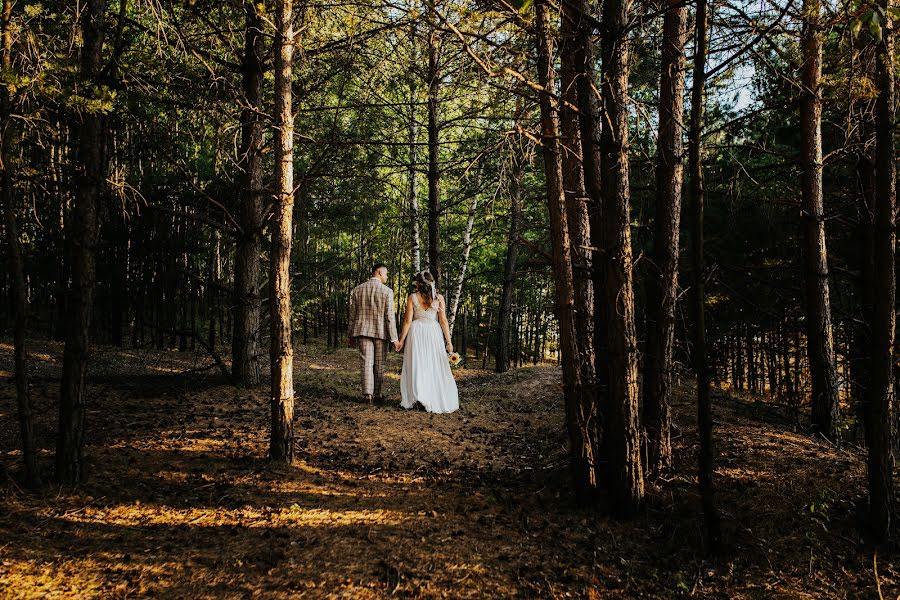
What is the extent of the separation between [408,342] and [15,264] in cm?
607

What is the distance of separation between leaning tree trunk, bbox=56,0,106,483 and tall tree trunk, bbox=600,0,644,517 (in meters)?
4.51

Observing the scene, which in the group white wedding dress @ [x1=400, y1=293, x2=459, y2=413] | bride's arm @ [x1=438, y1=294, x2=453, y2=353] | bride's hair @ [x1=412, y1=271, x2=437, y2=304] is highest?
bride's hair @ [x1=412, y1=271, x2=437, y2=304]

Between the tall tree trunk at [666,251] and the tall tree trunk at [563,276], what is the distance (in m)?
1.02

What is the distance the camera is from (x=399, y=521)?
4.77 meters

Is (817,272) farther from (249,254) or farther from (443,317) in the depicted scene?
(249,254)

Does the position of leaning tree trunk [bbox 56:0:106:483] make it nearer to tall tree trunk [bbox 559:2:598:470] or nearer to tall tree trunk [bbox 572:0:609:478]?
tall tree trunk [bbox 559:2:598:470]

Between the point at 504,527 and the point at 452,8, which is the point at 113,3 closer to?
the point at 452,8

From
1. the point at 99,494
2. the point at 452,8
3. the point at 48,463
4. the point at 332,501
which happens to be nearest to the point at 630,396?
the point at 332,501

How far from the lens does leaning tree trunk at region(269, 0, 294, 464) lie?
5.70 meters

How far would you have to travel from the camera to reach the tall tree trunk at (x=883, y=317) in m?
4.23

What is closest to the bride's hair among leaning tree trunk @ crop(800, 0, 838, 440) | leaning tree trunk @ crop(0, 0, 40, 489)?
leaning tree trunk @ crop(800, 0, 838, 440)

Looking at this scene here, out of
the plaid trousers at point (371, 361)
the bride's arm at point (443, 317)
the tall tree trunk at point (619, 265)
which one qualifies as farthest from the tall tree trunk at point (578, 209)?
the plaid trousers at point (371, 361)

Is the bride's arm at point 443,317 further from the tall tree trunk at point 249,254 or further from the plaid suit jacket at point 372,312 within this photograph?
the tall tree trunk at point 249,254

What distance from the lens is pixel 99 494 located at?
4.75 meters
